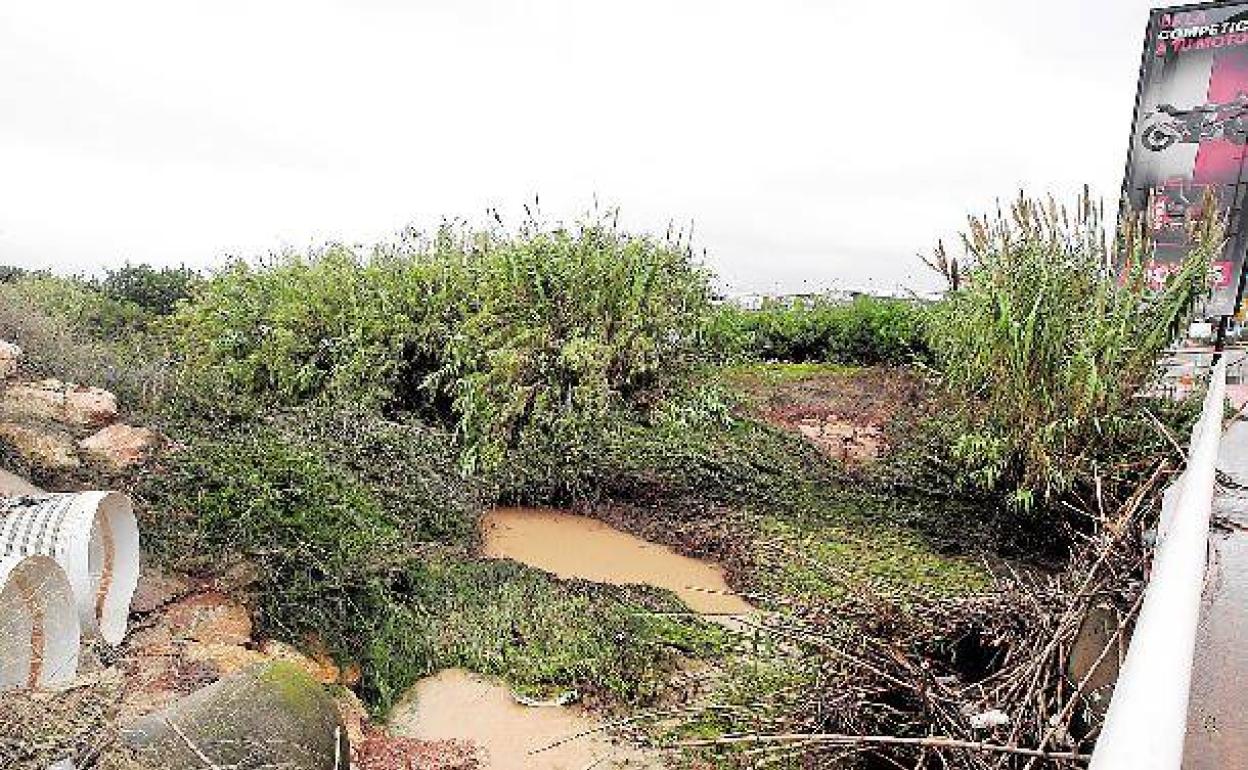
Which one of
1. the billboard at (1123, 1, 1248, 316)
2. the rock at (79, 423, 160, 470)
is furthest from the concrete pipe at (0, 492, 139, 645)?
the billboard at (1123, 1, 1248, 316)

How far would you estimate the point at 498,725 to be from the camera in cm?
521

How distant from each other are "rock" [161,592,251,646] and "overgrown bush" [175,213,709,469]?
347cm

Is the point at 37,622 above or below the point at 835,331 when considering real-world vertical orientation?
below

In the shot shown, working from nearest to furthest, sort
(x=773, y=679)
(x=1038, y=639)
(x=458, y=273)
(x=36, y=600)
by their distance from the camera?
(x=1038, y=639), (x=773, y=679), (x=36, y=600), (x=458, y=273)

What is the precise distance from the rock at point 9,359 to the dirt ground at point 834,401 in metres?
6.63

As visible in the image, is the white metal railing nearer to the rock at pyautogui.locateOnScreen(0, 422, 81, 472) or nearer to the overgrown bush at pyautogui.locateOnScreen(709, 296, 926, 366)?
the rock at pyautogui.locateOnScreen(0, 422, 81, 472)

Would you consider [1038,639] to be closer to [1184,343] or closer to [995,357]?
[995,357]

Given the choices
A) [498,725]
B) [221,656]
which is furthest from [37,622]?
[498,725]

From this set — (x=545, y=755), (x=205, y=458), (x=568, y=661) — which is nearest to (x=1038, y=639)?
(x=545, y=755)

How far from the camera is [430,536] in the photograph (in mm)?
7305

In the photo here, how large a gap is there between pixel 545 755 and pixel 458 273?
6151mm

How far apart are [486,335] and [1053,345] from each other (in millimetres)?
5163

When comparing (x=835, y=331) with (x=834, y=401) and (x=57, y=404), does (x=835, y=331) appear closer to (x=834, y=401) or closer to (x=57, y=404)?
(x=834, y=401)

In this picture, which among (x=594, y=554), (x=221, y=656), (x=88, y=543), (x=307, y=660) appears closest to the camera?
(x=88, y=543)
